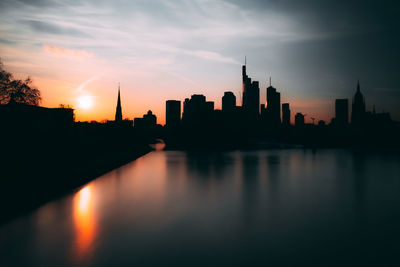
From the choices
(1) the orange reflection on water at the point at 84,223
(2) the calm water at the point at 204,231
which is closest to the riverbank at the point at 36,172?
(2) the calm water at the point at 204,231

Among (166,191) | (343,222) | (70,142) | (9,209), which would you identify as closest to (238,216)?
(343,222)

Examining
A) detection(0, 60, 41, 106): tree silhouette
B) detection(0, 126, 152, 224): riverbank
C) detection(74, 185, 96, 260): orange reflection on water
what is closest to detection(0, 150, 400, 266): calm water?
detection(74, 185, 96, 260): orange reflection on water

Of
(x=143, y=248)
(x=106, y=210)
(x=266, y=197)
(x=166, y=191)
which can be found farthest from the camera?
(x=166, y=191)

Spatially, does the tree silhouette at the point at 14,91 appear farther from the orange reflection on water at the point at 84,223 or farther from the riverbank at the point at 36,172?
the orange reflection on water at the point at 84,223

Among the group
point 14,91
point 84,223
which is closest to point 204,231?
point 84,223

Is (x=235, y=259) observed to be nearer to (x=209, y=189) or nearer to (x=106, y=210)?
(x=106, y=210)

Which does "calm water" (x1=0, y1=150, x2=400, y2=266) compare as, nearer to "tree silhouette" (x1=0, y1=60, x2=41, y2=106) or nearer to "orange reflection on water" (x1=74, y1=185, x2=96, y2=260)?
"orange reflection on water" (x1=74, y1=185, x2=96, y2=260)

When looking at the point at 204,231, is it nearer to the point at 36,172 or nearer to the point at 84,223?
the point at 84,223

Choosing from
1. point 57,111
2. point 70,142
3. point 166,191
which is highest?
point 57,111
